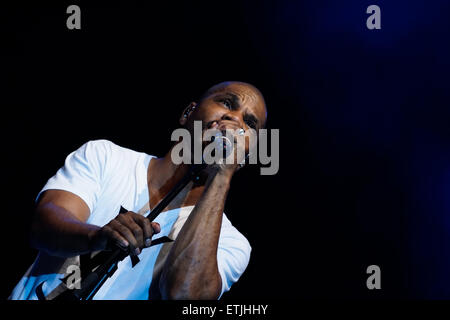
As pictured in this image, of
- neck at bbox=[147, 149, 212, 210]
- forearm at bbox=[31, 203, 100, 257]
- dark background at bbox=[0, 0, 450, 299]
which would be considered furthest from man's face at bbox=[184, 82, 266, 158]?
forearm at bbox=[31, 203, 100, 257]

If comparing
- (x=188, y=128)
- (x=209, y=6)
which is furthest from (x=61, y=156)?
(x=209, y=6)

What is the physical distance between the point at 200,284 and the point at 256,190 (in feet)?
4.38

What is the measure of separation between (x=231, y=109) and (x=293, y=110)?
836mm

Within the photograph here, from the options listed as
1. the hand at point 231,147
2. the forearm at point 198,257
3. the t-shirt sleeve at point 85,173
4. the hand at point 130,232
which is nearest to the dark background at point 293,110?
the t-shirt sleeve at point 85,173

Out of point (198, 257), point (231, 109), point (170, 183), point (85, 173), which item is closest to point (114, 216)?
point (85, 173)

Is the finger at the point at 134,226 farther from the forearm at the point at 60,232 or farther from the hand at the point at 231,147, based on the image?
the hand at the point at 231,147

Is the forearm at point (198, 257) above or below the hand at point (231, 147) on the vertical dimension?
below

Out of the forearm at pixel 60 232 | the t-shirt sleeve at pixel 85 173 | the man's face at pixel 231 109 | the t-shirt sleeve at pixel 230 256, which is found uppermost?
the man's face at pixel 231 109

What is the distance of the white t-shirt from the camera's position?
151cm

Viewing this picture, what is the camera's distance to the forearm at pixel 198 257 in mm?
1396

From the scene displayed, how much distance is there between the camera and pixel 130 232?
1.05 m

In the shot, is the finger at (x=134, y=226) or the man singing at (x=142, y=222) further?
the man singing at (x=142, y=222)

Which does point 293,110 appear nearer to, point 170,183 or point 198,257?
point 170,183

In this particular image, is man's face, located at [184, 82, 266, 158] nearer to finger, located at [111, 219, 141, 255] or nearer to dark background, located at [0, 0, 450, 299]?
dark background, located at [0, 0, 450, 299]
